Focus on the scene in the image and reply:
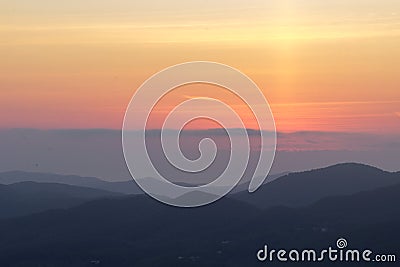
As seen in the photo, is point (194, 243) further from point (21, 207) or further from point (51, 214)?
point (21, 207)

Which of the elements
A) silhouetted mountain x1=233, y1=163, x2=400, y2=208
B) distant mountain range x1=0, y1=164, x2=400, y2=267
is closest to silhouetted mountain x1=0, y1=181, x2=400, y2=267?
distant mountain range x1=0, y1=164, x2=400, y2=267

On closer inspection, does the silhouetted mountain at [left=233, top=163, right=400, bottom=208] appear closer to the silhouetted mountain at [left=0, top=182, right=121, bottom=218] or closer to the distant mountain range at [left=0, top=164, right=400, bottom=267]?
the distant mountain range at [left=0, top=164, right=400, bottom=267]

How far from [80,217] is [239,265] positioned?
177 ft

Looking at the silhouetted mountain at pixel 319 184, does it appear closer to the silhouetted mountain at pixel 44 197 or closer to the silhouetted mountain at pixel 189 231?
the silhouetted mountain at pixel 189 231

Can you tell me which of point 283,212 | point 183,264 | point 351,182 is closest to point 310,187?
point 351,182

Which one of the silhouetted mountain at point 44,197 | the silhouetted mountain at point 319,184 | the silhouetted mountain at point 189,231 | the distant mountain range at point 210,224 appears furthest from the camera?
the silhouetted mountain at point 44,197

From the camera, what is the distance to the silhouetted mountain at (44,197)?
159500mm

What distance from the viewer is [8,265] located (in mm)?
115125

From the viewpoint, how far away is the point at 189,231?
133 meters

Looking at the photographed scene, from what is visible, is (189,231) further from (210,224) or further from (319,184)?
(319,184)

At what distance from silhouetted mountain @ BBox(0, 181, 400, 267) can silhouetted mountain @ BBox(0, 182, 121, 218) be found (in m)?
3.31

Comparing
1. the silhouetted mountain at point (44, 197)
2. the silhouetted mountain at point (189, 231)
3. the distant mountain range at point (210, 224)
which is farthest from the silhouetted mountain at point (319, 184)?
the silhouetted mountain at point (44, 197)

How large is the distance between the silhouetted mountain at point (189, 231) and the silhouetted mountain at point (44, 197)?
3.31 meters

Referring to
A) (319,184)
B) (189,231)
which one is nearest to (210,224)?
(189,231)
